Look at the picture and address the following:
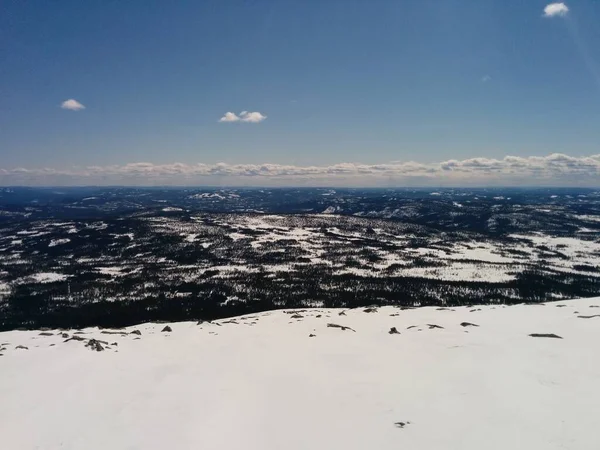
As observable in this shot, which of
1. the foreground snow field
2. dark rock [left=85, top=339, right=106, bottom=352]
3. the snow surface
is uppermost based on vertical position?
the foreground snow field

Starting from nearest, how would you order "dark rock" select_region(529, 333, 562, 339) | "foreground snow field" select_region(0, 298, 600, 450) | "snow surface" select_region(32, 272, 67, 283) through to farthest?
"foreground snow field" select_region(0, 298, 600, 450) → "dark rock" select_region(529, 333, 562, 339) → "snow surface" select_region(32, 272, 67, 283)

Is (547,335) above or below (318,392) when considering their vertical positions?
above

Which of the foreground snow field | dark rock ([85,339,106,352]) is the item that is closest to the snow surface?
the foreground snow field

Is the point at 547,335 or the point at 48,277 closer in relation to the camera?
the point at 547,335

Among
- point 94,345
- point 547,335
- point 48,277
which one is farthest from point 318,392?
point 48,277

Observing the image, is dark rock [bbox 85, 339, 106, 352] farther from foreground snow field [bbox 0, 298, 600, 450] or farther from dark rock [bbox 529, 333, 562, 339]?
dark rock [bbox 529, 333, 562, 339]

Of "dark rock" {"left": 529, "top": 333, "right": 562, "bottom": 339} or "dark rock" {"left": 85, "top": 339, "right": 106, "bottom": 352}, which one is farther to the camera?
"dark rock" {"left": 85, "top": 339, "right": 106, "bottom": 352}

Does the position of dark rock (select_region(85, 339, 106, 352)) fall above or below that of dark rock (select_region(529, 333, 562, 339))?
below

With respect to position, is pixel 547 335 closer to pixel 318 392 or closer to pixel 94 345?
pixel 318 392

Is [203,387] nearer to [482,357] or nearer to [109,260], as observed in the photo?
[482,357]
